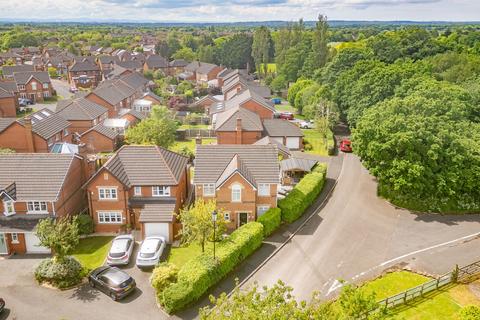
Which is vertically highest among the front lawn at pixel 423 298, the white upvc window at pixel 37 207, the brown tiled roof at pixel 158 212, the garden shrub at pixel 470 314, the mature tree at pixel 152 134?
the mature tree at pixel 152 134

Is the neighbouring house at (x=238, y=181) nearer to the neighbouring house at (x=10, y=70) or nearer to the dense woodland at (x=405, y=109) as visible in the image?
the dense woodland at (x=405, y=109)

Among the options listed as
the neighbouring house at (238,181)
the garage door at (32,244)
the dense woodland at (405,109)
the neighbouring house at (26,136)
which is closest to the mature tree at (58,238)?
the garage door at (32,244)

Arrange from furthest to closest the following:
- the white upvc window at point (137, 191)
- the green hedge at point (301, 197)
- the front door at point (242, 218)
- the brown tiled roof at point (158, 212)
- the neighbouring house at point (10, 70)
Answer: the neighbouring house at point (10, 70) → the green hedge at point (301, 197) → the front door at point (242, 218) → the white upvc window at point (137, 191) → the brown tiled roof at point (158, 212)

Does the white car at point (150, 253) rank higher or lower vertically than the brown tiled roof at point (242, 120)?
lower

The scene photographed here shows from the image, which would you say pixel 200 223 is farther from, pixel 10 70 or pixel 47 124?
pixel 10 70

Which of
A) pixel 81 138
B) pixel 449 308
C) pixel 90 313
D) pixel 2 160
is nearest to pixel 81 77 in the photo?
pixel 81 138

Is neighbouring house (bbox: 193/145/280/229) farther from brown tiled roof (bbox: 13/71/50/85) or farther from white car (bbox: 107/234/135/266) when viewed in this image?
brown tiled roof (bbox: 13/71/50/85)

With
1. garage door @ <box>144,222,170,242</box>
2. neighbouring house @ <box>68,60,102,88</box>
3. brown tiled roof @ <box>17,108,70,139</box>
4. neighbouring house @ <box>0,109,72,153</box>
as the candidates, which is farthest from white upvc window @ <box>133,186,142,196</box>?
neighbouring house @ <box>68,60,102,88</box>

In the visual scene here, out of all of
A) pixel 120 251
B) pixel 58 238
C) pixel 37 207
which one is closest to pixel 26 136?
pixel 37 207
